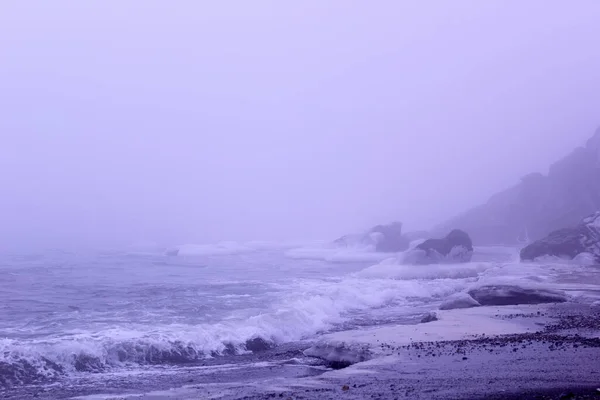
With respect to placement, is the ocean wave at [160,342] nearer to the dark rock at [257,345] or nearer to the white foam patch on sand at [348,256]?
the dark rock at [257,345]

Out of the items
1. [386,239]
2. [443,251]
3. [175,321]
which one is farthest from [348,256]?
[175,321]

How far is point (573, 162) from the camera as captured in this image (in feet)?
331

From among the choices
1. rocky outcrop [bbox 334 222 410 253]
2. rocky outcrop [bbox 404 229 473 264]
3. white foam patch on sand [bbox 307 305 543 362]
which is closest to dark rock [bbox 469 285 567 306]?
white foam patch on sand [bbox 307 305 543 362]

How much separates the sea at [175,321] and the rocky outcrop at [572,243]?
9.40 meters

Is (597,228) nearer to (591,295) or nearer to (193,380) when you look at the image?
(591,295)

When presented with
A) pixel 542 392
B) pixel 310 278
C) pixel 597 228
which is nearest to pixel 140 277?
pixel 310 278

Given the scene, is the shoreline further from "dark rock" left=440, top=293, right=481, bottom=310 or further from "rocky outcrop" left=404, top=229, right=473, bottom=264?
"rocky outcrop" left=404, top=229, right=473, bottom=264

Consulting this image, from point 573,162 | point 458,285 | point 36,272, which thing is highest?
point 573,162

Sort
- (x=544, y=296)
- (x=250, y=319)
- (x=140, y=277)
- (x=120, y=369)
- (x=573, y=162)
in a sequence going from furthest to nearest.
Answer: (x=573, y=162)
(x=140, y=277)
(x=544, y=296)
(x=250, y=319)
(x=120, y=369)

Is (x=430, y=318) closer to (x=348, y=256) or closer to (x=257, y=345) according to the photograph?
(x=257, y=345)

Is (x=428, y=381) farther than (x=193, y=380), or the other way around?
(x=193, y=380)

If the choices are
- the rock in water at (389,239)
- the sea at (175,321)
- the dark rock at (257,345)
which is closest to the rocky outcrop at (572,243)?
the sea at (175,321)

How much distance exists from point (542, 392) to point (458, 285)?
34833 millimetres

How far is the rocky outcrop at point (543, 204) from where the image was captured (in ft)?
302
